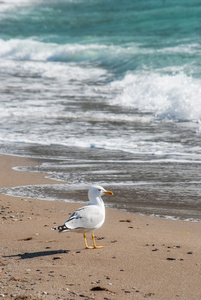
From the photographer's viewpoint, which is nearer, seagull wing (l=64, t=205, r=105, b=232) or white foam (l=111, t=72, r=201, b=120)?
seagull wing (l=64, t=205, r=105, b=232)

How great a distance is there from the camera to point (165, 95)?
14656 mm

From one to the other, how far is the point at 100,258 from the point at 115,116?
321 inches

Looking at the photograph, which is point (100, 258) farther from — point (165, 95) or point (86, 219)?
point (165, 95)

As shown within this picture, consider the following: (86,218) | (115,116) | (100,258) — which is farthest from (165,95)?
(100,258)

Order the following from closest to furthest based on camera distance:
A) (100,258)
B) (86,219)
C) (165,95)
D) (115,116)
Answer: (100,258) < (86,219) < (115,116) < (165,95)

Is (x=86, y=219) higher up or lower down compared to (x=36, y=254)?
higher up

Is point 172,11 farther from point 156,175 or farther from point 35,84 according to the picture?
point 156,175

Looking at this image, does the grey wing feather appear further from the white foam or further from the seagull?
the white foam

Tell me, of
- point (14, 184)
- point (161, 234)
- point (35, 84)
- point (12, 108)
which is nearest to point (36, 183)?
A: point (14, 184)

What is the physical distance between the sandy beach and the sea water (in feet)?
1.74

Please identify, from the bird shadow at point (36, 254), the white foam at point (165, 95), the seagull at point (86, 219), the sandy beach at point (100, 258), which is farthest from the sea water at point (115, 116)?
the bird shadow at point (36, 254)

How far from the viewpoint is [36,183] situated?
7.46 m

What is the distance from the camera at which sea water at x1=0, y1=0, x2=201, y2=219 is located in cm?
716

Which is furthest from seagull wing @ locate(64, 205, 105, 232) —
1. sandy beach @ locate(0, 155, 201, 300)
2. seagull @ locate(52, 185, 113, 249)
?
sandy beach @ locate(0, 155, 201, 300)
